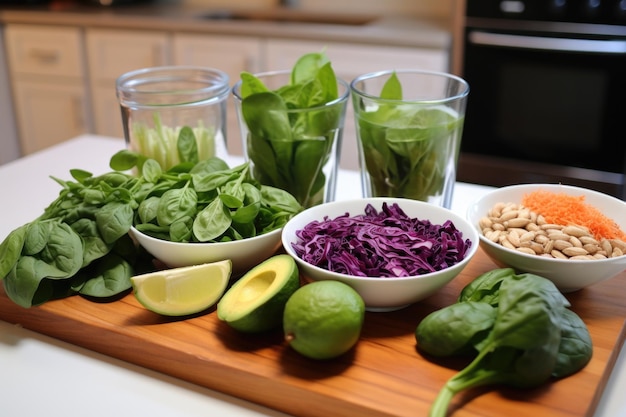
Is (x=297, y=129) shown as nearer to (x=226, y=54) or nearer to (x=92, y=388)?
(x=92, y=388)

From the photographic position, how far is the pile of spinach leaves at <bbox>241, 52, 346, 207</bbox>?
108 cm

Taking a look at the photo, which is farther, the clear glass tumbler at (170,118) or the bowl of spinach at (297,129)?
the clear glass tumbler at (170,118)

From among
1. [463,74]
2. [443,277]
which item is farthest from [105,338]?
[463,74]

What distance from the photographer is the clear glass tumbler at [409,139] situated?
1.07 m

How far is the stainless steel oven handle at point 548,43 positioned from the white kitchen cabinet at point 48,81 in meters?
1.72

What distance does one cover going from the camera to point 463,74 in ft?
8.16

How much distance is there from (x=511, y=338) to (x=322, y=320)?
0.21m

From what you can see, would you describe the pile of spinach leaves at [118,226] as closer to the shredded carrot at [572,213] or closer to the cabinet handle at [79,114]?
the shredded carrot at [572,213]

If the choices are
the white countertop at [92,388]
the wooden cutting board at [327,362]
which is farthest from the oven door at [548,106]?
the white countertop at [92,388]

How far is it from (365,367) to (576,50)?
6.10 feet

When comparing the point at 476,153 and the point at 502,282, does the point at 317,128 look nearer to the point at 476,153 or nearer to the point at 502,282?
the point at 502,282

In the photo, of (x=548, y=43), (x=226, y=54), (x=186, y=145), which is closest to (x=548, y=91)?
(x=548, y=43)

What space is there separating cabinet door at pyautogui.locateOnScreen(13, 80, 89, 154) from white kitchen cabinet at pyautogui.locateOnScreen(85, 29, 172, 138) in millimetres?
84

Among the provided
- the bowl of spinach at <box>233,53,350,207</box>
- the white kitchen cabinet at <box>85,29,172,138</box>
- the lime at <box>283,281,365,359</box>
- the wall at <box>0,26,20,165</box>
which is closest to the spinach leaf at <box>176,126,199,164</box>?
the bowl of spinach at <box>233,53,350,207</box>
